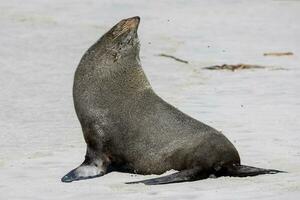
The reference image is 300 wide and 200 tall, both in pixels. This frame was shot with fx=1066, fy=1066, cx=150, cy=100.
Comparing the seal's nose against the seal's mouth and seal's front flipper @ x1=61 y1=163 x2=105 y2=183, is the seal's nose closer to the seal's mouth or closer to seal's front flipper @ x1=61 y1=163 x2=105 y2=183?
the seal's mouth

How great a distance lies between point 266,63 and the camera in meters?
15.7

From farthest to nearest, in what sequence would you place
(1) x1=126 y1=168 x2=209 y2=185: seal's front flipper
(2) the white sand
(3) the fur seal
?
(3) the fur seal, (2) the white sand, (1) x1=126 y1=168 x2=209 y2=185: seal's front flipper

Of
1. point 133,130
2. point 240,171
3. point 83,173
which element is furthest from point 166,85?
point 240,171

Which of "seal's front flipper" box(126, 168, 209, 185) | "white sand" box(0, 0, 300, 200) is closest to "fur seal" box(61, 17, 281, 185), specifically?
"seal's front flipper" box(126, 168, 209, 185)

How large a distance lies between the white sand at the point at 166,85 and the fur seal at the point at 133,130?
108mm

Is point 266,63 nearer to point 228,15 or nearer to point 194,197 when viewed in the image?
point 228,15

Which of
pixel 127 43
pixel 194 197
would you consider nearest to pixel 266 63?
pixel 127 43

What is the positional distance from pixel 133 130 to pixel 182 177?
61 cm

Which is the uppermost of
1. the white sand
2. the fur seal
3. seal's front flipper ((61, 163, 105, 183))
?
the fur seal

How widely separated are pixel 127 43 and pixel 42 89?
18.4 feet

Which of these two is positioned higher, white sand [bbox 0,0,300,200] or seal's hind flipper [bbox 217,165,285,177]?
seal's hind flipper [bbox 217,165,285,177]

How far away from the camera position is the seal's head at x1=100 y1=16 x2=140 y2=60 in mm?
8125

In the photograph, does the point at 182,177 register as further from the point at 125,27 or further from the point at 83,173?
the point at 125,27

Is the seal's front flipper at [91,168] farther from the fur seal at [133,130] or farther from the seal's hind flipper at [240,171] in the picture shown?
the seal's hind flipper at [240,171]
